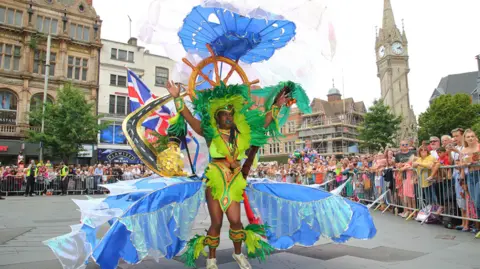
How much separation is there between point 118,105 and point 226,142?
95.4ft

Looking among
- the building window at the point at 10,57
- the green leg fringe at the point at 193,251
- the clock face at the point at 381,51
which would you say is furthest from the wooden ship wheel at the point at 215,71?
the clock face at the point at 381,51

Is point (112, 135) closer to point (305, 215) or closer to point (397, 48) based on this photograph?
point (305, 215)

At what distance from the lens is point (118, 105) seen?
99.3 ft

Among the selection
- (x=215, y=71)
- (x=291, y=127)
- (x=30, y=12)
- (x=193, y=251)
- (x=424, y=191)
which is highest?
(x=30, y=12)


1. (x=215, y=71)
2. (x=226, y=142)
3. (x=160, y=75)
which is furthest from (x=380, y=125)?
(x=226, y=142)

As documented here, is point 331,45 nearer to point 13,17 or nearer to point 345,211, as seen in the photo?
point 345,211

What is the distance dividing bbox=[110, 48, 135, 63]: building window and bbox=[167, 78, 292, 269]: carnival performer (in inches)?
1168

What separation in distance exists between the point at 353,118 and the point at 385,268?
66.4 m

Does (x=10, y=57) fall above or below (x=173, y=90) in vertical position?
above

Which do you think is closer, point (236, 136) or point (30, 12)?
point (236, 136)

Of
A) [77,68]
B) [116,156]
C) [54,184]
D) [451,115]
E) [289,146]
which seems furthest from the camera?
[289,146]

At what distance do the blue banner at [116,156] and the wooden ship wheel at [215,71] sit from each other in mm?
25425

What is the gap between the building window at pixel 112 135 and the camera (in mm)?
28944

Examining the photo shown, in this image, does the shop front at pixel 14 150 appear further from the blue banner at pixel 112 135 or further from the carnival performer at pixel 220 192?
the carnival performer at pixel 220 192
